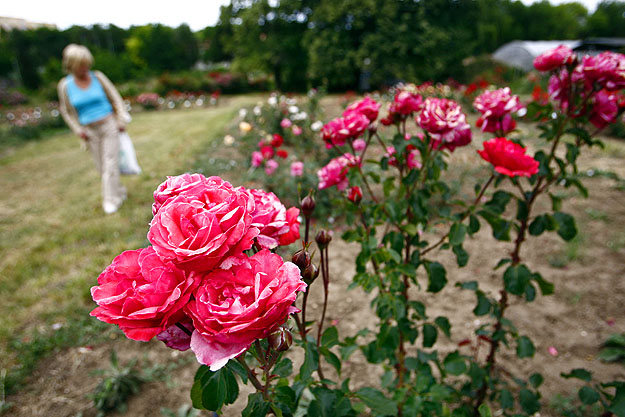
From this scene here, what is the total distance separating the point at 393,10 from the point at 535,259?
491 inches

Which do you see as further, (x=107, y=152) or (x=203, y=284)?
(x=107, y=152)

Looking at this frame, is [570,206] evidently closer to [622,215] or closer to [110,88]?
[622,215]

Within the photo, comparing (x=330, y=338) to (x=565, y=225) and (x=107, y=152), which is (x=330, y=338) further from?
(x=107, y=152)

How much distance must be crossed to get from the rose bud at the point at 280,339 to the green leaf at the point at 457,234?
831 mm

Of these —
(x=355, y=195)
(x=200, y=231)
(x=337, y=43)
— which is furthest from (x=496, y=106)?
(x=337, y=43)

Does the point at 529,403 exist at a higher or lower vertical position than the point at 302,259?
lower

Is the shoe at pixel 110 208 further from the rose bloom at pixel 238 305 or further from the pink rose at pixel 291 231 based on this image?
the rose bloom at pixel 238 305

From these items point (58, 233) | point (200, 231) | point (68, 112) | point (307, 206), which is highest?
point (200, 231)

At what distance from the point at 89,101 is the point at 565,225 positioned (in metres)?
4.21

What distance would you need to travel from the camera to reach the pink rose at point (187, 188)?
1.99ft

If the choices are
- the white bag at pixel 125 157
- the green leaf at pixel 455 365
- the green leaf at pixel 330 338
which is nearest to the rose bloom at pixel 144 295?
the green leaf at pixel 330 338

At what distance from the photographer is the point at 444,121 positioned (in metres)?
1.08

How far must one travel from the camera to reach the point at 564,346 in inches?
82.1

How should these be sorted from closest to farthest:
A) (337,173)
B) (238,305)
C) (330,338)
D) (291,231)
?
(238,305)
(291,231)
(330,338)
(337,173)
